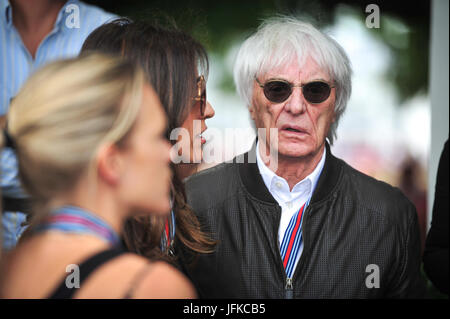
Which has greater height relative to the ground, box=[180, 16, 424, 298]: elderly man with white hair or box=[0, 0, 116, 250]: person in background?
box=[0, 0, 116, 250]: person in background

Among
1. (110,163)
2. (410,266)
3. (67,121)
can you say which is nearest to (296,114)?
(410,266)

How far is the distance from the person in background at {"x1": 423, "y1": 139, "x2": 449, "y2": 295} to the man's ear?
1.50 m

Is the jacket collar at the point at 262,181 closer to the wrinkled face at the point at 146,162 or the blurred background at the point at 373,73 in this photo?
the blurred background at the point at 373,73

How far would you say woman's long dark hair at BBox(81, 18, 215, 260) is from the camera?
87.0 inches

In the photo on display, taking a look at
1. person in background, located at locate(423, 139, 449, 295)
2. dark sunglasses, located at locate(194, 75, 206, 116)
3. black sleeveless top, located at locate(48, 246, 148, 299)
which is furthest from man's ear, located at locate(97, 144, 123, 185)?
person in background, located at locate(423, 139, 449, 295)

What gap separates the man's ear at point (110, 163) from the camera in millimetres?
1589

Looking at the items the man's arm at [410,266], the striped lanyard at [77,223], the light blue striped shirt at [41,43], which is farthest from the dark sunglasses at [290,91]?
the striped lanyard at [77,223]

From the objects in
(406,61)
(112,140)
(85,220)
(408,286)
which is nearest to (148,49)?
(112,140)

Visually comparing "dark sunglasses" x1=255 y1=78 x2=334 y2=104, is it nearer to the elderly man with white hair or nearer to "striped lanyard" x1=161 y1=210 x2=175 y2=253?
the elderly man with white hair

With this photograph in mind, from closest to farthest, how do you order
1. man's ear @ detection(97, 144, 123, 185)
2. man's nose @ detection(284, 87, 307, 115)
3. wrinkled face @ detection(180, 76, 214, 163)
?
1. man's ear @ detection(97, 144, 123, 185)
2. wrinkled face @ detection(180, 76, 214, 163)
3. man's nose @ detection(284, 87, 307, 115)

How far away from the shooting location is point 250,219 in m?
2.64

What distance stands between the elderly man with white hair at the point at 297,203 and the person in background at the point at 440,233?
32 cm

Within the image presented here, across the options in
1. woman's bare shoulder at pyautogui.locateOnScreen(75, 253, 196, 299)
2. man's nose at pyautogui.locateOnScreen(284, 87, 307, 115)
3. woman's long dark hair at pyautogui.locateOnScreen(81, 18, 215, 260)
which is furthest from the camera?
man's nose at pyautogui.locateOnScreen(284, 87, 307, 115)

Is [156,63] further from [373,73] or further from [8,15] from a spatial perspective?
[373,73]
